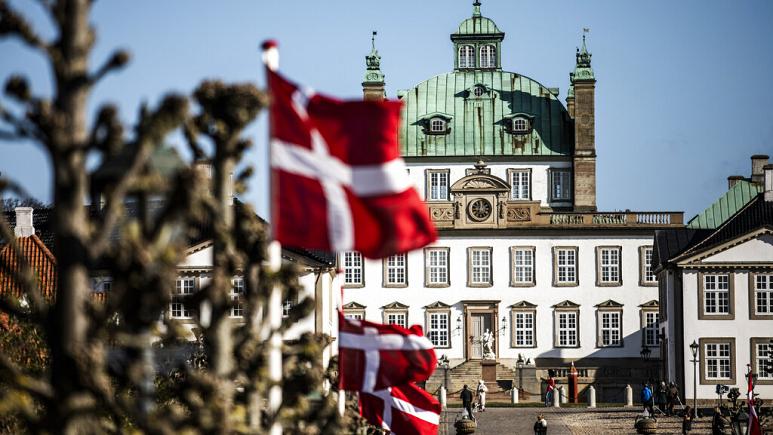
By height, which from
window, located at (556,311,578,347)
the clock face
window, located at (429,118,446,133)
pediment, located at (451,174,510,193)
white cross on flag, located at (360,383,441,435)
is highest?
window, located at (429,118,446,133)

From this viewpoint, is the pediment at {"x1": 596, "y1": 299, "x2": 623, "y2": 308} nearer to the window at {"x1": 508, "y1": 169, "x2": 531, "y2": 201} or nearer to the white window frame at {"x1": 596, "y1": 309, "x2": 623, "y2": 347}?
the white window frame at {"x1": 596, "y1": 309, "x2": 623, "y2": 347}

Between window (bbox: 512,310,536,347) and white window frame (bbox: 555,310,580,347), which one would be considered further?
window (bbox: 512,310,536,347)

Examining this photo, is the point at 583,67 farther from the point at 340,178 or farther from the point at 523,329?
the point at 340,178

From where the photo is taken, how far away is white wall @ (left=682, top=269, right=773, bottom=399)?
86.2m

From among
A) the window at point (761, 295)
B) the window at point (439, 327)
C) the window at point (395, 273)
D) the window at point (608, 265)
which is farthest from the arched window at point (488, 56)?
the window at point (761, 295)

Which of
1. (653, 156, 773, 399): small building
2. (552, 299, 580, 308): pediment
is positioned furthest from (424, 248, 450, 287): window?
(653, 156, 773, 399): small building

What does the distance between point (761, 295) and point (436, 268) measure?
22.3 meters

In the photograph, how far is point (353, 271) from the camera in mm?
103812

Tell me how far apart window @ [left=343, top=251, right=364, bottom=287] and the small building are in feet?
72.6

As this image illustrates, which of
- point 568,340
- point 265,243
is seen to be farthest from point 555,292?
point 265,243

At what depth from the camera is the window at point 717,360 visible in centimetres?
8569

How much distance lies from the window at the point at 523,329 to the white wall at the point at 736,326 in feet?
55.1

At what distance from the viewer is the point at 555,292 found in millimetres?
102188

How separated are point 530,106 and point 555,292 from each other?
15934mm
